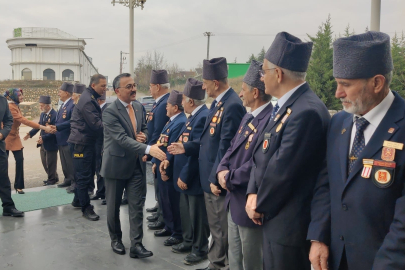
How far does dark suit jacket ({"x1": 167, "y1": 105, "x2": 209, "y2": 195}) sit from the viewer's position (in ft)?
13.2

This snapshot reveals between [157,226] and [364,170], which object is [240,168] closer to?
[364,170]

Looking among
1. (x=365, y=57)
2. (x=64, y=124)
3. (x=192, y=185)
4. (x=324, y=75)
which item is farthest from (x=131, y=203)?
(x=324, y=75)

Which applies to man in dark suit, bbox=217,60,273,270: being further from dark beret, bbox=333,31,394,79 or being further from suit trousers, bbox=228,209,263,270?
dark beret, bbox=333,31,394,79

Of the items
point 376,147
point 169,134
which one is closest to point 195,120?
point 169,134

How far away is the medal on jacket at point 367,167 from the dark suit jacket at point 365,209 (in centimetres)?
2

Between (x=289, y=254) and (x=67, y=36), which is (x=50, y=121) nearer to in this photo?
(x=289, y=254)

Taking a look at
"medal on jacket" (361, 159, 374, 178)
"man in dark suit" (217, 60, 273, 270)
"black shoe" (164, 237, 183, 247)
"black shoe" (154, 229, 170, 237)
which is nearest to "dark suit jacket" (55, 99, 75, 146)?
"black shoe" (154, 229, 170, 237)

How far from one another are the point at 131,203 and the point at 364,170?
3040 mm

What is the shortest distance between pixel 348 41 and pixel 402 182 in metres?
A: 0.76

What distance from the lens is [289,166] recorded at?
2137 millimetres

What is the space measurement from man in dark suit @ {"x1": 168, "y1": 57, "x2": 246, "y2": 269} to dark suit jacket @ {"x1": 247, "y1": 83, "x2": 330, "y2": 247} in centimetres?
115

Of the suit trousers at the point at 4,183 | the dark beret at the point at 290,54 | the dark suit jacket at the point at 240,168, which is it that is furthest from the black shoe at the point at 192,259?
the suit trousers at the point at 4,183

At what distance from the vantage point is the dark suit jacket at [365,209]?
5.38 ft

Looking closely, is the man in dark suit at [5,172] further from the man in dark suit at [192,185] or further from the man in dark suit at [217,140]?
the man in dark suit at [217,140]
